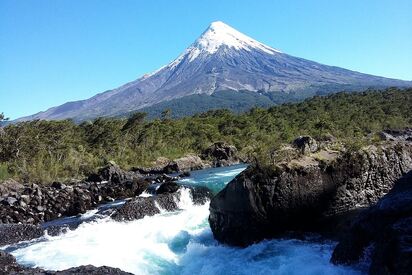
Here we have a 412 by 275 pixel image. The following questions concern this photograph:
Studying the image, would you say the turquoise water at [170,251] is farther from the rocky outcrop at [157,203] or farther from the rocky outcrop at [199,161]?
the rocky outcrop at [199,161]

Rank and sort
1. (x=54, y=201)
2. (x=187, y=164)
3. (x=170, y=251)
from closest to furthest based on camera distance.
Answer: (x=170, y=251), (x=54, y=201), (x=187, y=164)

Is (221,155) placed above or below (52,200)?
below

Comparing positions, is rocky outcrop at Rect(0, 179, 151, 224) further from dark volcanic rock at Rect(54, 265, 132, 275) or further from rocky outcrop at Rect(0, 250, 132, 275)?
dark volcanic rock at Rect(54, 265, 132, 275)

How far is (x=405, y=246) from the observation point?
571 centimetres

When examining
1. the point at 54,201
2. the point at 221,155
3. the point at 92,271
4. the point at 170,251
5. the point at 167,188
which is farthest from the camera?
the point at 221,155

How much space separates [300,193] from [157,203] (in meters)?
10.8

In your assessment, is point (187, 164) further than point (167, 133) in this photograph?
No

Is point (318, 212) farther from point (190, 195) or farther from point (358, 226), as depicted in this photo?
point (190, 195)

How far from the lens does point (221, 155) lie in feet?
168

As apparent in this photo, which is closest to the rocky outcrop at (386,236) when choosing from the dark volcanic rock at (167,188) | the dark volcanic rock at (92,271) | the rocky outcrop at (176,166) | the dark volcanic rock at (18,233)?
the dark volcanic rock at (92,271)

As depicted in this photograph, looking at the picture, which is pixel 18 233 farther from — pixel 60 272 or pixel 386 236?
pixel 386 236

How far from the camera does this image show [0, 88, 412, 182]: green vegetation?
38406 mm

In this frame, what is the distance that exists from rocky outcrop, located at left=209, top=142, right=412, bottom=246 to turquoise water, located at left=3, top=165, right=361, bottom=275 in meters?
0.53

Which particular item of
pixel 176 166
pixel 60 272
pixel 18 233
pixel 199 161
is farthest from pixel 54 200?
pixel 199 161
